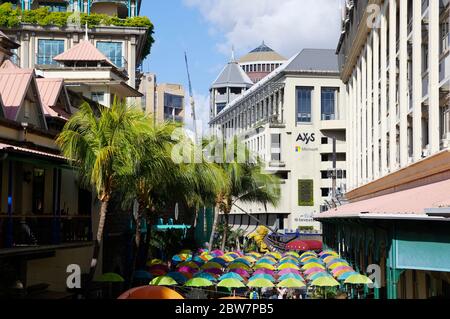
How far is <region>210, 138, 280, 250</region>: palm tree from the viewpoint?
51.1 meters

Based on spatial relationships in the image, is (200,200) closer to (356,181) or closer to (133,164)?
(356,181)

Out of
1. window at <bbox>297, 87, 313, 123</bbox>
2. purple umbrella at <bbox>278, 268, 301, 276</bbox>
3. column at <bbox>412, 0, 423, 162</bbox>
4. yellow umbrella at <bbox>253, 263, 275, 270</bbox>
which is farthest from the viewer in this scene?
window at <bbox>297, 87, 313, 123</bbox>

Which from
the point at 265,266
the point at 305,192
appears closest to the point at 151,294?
the point at 265,266

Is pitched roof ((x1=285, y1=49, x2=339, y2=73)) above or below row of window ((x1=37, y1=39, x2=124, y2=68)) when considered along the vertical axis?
above

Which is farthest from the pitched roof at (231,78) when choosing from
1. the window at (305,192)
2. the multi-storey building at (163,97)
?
the window at (305,192)

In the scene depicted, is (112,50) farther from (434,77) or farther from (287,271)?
(434,77)

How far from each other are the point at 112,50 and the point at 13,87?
42653mm

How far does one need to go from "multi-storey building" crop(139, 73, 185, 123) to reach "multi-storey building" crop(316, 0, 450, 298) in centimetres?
9995

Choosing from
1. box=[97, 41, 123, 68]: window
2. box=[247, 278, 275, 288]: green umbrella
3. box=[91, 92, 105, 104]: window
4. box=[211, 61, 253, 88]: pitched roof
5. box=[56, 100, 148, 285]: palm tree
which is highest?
box=[211, 61, 253, 88]: pitched roof

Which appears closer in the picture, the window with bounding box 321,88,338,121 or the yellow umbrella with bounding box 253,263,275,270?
the yellow umbrella with bounding box 253,263,275,270

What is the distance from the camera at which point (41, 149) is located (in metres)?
26.1

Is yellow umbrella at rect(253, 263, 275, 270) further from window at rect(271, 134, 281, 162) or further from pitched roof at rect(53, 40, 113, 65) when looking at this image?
window at rect(271, 134, 281, 162)

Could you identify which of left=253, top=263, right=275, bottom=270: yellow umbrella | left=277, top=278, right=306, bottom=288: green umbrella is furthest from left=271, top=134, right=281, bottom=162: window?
left=277, top=278, right=306, bottom=288: green umbrella

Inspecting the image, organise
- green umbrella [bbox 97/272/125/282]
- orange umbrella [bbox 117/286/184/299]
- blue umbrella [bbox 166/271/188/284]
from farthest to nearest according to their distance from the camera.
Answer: blue umbrella [bbox 166/271/188/284] → green umbrella [bbox 97/272/125/282] → orange umbrella [bbox 117/286/184/299]
